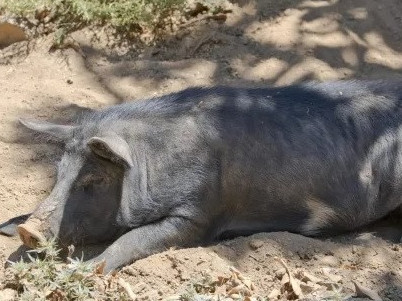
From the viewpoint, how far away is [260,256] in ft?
15.7

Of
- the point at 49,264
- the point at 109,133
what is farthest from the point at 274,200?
the point at 49,264

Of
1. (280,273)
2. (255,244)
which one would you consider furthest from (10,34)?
(280,273)

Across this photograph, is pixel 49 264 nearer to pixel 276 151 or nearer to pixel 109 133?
pixel 109 133

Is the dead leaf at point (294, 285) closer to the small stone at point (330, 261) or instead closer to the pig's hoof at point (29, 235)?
the small stone at point (330, 261)

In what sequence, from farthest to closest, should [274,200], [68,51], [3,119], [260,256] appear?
1. [68,51]
2. [3,119]
3. [274,200]
4. [260,256]

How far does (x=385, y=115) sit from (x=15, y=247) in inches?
100

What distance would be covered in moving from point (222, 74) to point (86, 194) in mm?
2257

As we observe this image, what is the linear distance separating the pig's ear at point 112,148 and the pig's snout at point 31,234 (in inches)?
22.5

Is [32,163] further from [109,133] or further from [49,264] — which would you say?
[49,264]

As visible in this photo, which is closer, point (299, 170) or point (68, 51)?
point (299, 170)

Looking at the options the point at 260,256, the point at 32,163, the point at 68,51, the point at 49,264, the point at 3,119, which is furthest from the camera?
the point at 68,51

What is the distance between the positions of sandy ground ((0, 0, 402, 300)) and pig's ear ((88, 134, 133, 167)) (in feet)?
2.03

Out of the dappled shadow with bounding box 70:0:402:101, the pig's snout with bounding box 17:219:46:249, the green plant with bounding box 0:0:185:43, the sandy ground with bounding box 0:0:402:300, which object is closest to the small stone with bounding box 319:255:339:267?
the sandy ground with bounding box 0:0:402:300

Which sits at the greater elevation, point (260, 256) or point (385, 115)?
point (385, 115)
